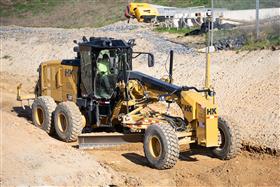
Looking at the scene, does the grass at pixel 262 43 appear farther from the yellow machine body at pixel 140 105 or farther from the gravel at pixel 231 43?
the yellow machine body at pixel 140 105

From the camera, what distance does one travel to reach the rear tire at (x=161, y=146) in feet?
36.1

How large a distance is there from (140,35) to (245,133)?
13936mm

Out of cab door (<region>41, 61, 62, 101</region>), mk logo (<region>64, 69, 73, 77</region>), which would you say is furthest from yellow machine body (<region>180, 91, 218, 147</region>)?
cab door (<region>41, 61, 62, 101</region>)

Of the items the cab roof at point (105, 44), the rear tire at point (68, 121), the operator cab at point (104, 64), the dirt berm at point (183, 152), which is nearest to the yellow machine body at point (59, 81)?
the rear tire at point (68, 121)

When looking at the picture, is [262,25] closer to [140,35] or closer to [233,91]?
[233,91]

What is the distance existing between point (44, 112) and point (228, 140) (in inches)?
191

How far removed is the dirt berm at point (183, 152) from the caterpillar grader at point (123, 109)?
14.2 inches

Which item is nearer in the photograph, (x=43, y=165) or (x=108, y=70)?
(x=43, y=165)

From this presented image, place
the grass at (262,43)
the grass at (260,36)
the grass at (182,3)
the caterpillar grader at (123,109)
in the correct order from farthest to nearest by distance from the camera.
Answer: the grass at (182,3), the grass at (260,36), the grass at (262,43), the caterpillar grader at (123,109)

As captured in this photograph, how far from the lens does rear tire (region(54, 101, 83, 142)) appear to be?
518 inches

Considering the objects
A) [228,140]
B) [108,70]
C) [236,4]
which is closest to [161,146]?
[228,140]

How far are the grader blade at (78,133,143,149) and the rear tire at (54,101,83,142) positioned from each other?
0.44 metres

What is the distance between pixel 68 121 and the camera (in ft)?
43.5

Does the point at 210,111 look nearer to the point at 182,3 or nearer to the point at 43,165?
the point at 43,165
